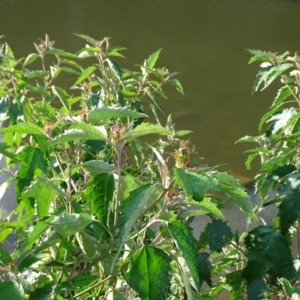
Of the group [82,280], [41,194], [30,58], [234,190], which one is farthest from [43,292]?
[30,58]

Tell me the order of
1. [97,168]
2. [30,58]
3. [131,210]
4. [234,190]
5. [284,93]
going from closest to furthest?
[131,210] < [234,190] < [97,168] < [284,93] < [30,58]

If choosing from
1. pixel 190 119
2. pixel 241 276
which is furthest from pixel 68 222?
pixel 190 119

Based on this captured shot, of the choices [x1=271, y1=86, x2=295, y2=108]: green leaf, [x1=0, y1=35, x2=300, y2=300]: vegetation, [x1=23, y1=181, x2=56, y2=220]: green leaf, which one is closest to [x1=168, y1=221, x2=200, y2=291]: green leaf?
[x1=0, y1=35, x2=300, y2=300]: vegetation

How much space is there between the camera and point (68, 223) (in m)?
0.97

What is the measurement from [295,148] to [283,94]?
21 cm

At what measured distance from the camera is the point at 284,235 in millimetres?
1391

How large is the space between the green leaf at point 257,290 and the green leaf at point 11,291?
0.64 metres

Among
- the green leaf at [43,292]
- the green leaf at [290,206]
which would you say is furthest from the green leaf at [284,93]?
the green leaf at [43,292]

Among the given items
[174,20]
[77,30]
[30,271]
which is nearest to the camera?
[30,271]

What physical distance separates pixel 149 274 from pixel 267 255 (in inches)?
19.9

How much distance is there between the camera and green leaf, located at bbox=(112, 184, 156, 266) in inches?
33.7

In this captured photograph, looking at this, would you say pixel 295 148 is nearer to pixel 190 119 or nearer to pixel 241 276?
pixel 241 276

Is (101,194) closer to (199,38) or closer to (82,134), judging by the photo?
(82,134)

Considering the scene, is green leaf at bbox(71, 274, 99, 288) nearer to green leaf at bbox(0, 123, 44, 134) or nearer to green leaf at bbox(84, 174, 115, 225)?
green leaf at bbox(84, 174, 115, 225)
